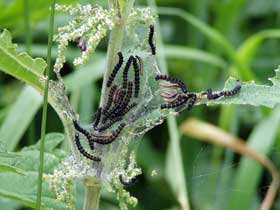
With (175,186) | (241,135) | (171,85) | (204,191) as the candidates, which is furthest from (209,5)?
(171,85)

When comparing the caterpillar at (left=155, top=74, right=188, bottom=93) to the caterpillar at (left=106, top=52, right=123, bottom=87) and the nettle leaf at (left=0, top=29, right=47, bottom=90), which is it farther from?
the nettle leaf at (left=0, top=29, right=47, bottom=90)

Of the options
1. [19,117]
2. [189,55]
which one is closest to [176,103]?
[19,117]

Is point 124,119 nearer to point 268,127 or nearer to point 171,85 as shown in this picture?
point 171,85

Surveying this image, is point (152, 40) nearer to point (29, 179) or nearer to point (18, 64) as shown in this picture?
point (18, 64)

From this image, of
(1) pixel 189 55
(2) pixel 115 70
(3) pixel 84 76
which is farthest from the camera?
(1) pixel 189 55

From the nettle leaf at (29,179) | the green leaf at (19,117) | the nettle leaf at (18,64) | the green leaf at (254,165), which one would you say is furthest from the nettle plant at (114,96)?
the green leaf at (254,165)

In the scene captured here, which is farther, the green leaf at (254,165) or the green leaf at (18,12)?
the green leaf at (18,12)

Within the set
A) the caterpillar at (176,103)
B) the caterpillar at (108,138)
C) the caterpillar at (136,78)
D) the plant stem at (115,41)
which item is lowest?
the caterpillar at (108,138)

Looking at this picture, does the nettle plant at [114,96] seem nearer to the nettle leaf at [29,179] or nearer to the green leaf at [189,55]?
the nettle leaf at [29,179]
